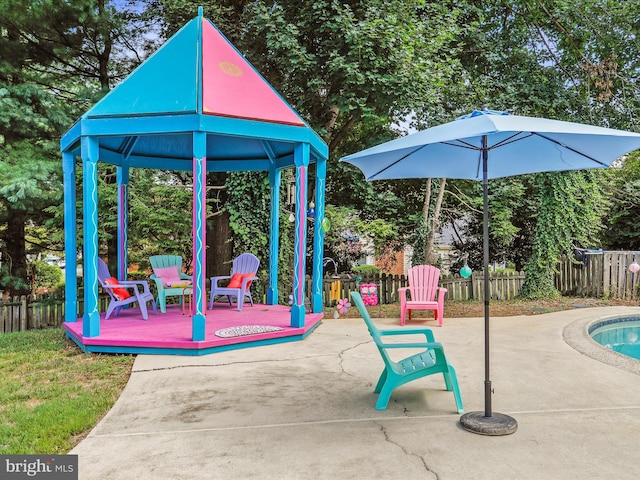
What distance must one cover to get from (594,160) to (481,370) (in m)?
2.29

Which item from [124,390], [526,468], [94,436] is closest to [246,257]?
[124,390]

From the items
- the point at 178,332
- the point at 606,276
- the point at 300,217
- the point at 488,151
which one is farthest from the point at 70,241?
the point at 606,276

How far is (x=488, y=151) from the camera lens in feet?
15.1

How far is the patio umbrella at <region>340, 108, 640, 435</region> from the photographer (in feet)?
11.0

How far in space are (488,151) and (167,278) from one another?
5846 millimetres

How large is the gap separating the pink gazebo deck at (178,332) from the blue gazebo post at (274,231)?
2.47 ft

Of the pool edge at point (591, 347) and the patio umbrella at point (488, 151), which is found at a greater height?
the patio umbrella at point (488, 151)

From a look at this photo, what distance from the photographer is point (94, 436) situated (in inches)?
140

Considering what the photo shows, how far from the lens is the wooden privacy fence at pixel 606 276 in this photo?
11.5m

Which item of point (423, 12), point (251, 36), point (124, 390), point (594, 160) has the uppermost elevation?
point (423, 12)

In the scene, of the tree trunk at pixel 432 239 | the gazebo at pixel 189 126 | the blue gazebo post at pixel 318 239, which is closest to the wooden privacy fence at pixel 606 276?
the tree trunk at pixel 432 239

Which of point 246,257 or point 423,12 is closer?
point 246,257

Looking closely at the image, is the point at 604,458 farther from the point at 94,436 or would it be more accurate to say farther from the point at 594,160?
the point at 94,436

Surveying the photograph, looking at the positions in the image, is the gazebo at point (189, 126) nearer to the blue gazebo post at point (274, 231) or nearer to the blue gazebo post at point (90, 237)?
the blue gazebo post at point (90, 237)
